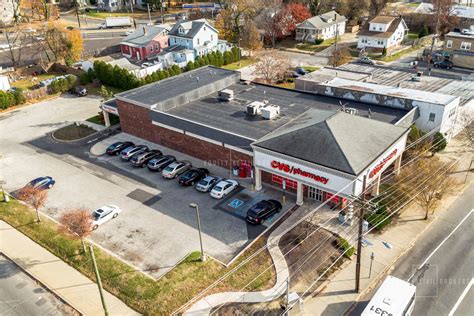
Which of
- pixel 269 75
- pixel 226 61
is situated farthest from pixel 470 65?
pixel 226 61

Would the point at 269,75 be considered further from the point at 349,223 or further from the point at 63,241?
the point at 63,241

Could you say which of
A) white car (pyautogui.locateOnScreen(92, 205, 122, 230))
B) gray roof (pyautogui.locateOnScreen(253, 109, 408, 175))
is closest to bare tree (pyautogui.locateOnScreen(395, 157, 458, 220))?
gray roof (pyautogui.locateOnScreen(253, 109, 408, 175))

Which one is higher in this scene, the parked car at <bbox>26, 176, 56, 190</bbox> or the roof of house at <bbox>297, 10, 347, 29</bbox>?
the roof of house at <bbox>297, 10, 347, 29</bbox>

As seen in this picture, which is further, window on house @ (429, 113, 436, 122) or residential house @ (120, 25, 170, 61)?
residential house @ (120, 25, 170, 61)

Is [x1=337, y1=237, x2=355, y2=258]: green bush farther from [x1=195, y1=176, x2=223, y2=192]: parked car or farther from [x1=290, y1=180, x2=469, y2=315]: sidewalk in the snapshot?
[x1=195, y1=176, x2=223, y2=192]: parked car

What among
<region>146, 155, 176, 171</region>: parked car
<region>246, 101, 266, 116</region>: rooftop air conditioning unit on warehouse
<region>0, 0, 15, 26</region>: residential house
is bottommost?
<region>146, 155, 176, 171</region>: parked car

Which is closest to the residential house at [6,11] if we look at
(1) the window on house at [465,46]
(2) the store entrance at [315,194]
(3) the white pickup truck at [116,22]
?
(3) the white pickup truck at [116,22]

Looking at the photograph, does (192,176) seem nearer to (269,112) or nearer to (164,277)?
(269,112)

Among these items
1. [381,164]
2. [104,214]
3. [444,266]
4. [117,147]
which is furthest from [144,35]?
[444,266]
